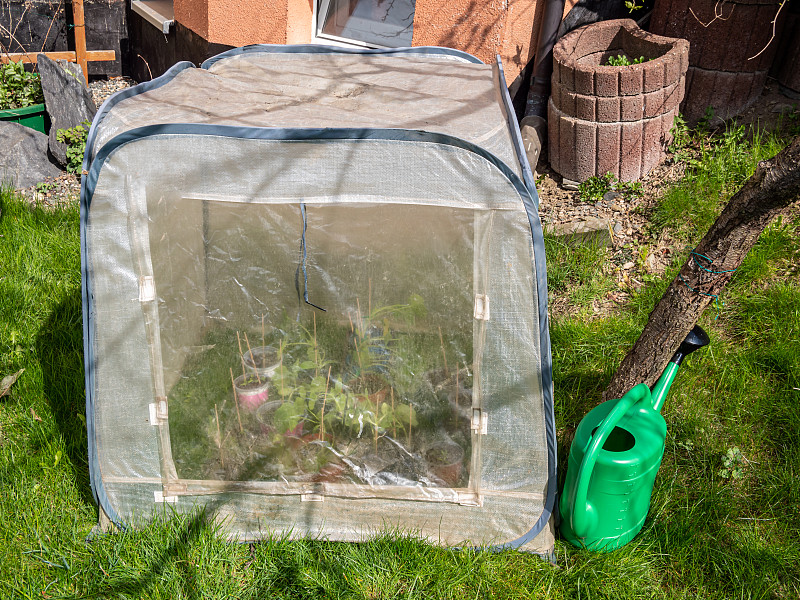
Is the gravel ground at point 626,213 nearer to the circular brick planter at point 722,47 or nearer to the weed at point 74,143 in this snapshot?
the circular brick planter at point 722,47

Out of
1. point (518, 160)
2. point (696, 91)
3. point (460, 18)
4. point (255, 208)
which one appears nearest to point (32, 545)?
point (255, 208)

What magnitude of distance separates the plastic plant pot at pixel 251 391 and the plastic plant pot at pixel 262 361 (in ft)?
0.10

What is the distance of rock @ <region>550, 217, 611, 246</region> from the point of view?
3793mm

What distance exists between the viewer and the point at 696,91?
428 centimetres

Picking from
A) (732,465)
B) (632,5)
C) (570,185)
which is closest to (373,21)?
(632,5)

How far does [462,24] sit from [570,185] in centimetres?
130

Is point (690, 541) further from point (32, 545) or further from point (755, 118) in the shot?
point (755, 118)

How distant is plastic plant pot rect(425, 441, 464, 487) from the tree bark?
2.51 ft

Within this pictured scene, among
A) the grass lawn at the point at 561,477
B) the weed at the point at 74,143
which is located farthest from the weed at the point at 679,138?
the weed at the point at 74,143

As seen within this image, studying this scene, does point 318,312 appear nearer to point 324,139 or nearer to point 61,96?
point 324,139

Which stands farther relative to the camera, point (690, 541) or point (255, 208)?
point (690, 541)

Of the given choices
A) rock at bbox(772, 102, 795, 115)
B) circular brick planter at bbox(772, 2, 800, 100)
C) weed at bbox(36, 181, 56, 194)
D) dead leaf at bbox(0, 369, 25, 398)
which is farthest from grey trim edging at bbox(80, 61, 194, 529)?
circular brick planter at bbox(772, 2, 800, 100)

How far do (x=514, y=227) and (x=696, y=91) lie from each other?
2908 millimetres

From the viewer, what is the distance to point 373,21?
503 cm
